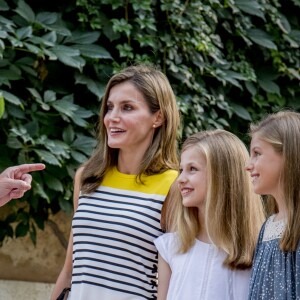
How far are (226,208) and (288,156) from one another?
0.33 m

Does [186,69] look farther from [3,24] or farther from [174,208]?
[174,208]

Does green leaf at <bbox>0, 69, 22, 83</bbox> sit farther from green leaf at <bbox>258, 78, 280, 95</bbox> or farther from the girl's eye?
green leaf at <bbox>258, 78, 280, 95</bbox>

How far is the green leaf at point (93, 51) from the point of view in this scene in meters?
4.00

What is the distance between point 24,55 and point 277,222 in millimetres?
1719

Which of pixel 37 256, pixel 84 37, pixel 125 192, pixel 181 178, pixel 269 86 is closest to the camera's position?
pixel 181 178

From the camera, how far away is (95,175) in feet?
10.0

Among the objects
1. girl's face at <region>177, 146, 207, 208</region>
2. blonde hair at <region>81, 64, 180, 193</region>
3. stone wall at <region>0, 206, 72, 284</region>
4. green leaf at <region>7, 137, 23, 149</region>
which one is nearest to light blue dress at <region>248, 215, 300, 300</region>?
girl's face at <region>177, 146, 207, 208</region>

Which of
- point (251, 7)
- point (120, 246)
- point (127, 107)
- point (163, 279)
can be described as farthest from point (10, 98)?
point (251, 7)

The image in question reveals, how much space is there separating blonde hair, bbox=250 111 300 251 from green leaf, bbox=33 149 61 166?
127cm

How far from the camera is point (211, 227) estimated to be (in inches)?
110

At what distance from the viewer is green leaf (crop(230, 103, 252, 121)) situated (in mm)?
4637

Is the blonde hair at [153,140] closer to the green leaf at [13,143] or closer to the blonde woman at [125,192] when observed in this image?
the blonde woman at [125,192]

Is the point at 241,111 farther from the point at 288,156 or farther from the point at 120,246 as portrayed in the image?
the point at 288,156

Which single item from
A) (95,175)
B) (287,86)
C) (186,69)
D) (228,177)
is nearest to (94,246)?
(95,175)
